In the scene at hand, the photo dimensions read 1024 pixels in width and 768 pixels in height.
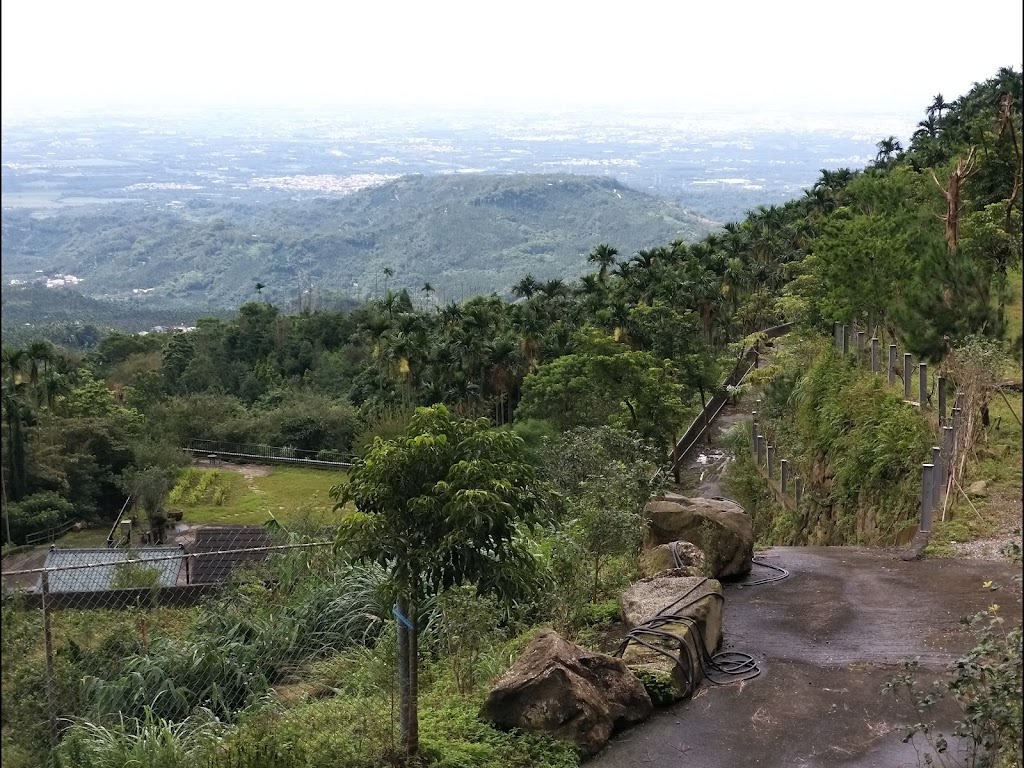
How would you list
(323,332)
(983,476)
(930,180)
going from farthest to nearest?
(323,332)
(930,180)
(983,476)

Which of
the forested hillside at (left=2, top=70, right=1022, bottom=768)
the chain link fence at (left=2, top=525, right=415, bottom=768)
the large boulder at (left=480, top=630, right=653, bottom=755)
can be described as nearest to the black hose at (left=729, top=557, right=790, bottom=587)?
the forested hillside at (left=2, top=70, right=1022, bottom=768)

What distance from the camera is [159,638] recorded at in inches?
333

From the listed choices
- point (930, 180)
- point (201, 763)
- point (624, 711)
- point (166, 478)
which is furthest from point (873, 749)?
point (166, 478)

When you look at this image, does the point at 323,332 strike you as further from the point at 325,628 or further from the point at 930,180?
the point at 325,628

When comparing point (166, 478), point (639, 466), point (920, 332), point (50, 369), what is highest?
point (920, 332)

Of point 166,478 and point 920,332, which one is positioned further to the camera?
point 166,478

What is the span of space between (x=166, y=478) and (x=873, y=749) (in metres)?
38.5

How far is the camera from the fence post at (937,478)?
1135cm

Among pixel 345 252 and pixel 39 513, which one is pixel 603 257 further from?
pixel 345 252

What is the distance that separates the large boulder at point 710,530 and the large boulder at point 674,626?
5.50 feet

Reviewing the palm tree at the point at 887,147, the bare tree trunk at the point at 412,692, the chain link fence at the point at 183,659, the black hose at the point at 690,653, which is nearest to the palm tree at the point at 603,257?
the palm tree at the point at 887,147

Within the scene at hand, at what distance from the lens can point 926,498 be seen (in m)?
11.2

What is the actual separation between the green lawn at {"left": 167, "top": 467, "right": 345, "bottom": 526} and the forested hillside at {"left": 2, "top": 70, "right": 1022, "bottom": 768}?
38.9 inches

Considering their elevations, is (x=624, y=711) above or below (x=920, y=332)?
below
